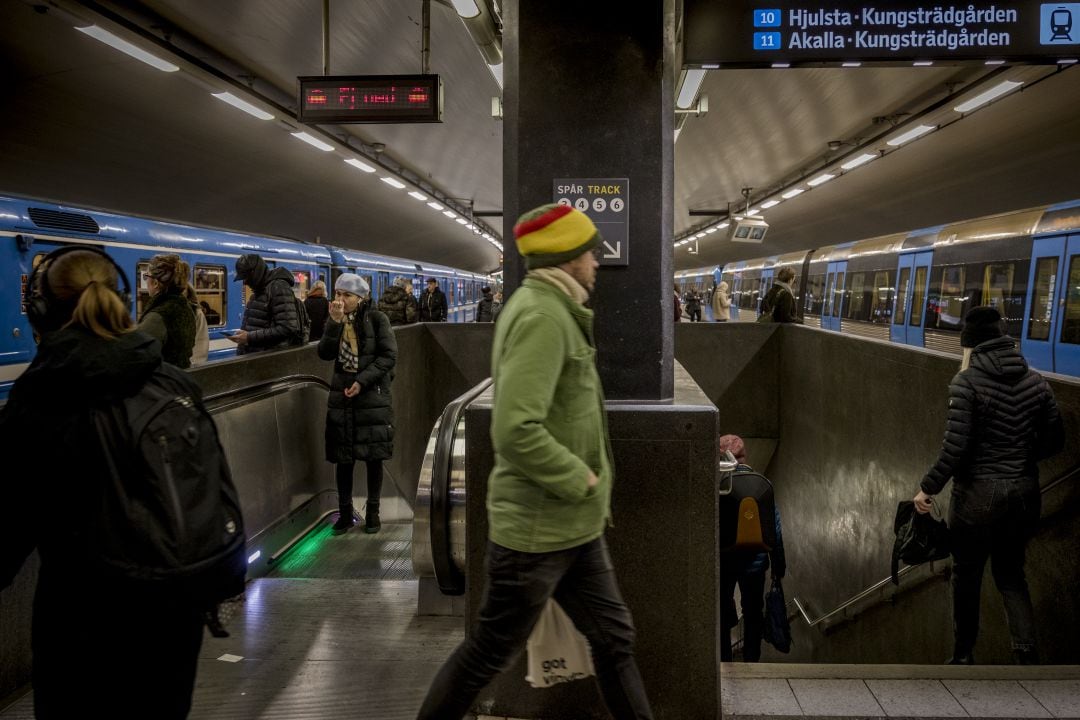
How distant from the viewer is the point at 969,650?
409 cm

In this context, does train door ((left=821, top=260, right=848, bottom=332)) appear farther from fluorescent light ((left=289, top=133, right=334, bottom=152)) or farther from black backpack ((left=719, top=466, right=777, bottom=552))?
black backpack ((left=719, top=466, right=777, bottom=552))

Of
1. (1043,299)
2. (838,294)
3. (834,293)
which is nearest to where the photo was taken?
(1043,299)

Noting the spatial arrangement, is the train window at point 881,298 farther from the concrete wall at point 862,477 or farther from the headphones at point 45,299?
the headphones at point 45,299

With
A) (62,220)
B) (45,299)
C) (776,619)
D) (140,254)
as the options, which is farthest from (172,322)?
(140,254)

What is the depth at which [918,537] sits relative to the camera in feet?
13.7

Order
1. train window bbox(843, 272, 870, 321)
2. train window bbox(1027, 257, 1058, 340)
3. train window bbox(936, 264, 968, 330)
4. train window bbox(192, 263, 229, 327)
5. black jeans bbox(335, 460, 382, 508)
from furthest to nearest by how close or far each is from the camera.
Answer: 1. train window bbox(843, 272, 870, 321)
2. train window bbox(936, 264, 968, 330)
3. train window bbox(192, 263, 229, 327)
4. train window bbox(1027, 257, 1058, 340)
5. black jeans bbox(335, 460, 382, 508)

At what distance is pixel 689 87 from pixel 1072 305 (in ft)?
18.5

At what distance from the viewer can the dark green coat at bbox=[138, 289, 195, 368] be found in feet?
13.3

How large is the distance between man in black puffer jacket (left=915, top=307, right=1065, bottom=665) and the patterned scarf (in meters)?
3.98

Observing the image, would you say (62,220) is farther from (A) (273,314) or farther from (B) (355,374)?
(B) (355,374)

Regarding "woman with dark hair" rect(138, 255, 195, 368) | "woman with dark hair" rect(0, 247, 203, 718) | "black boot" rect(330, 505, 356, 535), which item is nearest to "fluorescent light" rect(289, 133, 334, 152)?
"black boot" rect(330, 505, 356, 535)

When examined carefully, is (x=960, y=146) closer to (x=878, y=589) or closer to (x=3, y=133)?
(x=878, y=589)

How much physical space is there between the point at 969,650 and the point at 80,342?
14.9ft

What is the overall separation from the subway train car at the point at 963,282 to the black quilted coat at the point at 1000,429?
6134 mm
